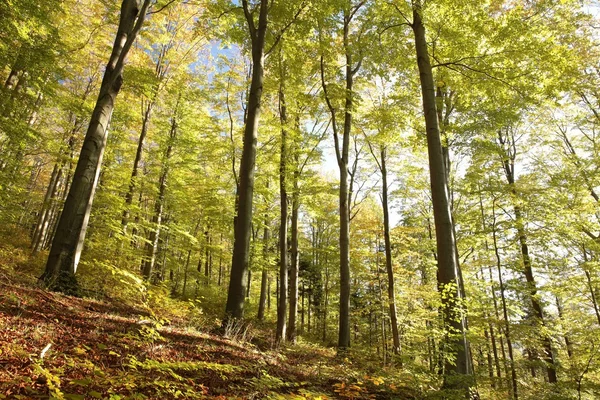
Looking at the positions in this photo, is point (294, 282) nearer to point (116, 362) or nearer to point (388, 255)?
point (388, 255)

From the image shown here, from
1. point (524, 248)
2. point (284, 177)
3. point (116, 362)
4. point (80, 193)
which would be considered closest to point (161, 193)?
point (284, 177)

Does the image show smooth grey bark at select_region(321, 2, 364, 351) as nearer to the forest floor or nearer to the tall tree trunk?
the forest floor

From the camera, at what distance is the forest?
4.50 meters

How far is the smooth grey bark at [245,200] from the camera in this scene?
6.79 m

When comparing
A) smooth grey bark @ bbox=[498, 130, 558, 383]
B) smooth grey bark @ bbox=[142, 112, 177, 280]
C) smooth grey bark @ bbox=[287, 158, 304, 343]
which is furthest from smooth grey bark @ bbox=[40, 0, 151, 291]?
smooth grey bark @ bbox=[498, 130, 558, 383]

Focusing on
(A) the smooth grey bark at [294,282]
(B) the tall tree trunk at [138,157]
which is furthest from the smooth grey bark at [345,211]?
(B) the tall tree trunk at [138,157]

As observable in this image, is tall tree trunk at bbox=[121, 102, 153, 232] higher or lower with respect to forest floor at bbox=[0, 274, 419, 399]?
higher

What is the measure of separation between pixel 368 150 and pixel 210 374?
559 inches

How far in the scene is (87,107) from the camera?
11.6 meters

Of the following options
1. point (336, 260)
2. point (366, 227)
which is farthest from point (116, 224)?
point (336, 260)

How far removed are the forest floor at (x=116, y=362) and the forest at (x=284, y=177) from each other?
0.03 m

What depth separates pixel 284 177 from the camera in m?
12.7

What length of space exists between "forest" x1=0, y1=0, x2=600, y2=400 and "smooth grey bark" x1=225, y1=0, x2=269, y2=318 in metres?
0.05

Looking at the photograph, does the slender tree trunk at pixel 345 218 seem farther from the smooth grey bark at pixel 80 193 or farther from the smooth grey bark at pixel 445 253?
the smooth grey bark at pixel 80 193
